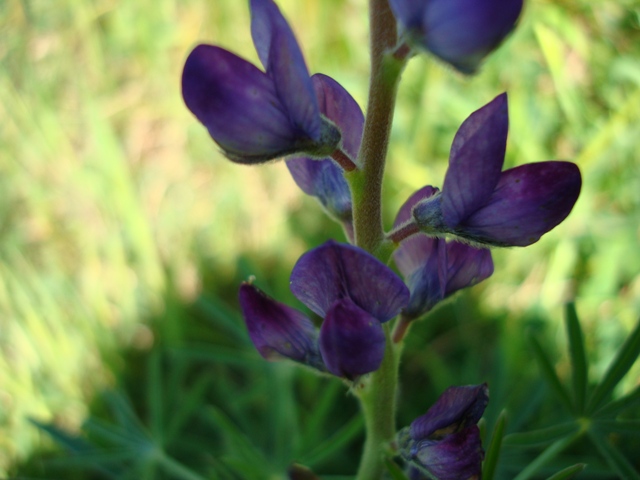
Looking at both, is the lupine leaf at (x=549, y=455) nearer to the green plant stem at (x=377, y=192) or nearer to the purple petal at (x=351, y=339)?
the green plant stem at (x=377, y=192)

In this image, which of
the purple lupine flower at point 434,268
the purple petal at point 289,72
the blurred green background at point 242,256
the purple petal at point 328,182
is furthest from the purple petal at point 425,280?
the blurred green background at point 242,256

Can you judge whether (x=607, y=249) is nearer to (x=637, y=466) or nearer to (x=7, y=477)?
(x=637, y=466)

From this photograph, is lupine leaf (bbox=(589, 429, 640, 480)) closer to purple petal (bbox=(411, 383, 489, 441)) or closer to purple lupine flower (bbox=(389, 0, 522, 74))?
purple petal (bbox=(411, 383, 489, 441))

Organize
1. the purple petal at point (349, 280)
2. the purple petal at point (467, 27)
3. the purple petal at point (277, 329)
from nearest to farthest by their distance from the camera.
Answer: the purple petal at point (467, 27)
the purple petal at point (349, 280)
the purple petal at point (277, 329)

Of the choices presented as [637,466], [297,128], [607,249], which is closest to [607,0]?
[607,249]

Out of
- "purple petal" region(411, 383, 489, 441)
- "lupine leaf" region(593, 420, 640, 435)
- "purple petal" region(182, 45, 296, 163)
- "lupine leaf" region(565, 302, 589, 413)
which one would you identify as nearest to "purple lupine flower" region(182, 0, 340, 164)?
"purple petal" region(182, 45, 296, 163)

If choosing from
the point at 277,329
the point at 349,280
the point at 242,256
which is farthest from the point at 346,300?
the point at 242,256
